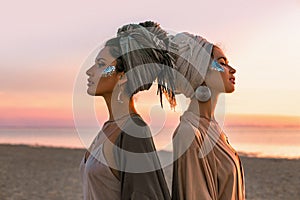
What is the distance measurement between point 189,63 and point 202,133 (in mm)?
496

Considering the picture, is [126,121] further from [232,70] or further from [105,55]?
[232,70]

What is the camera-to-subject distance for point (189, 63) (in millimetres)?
4027

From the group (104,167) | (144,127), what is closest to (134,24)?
(144,127)

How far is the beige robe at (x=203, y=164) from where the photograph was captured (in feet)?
12.4

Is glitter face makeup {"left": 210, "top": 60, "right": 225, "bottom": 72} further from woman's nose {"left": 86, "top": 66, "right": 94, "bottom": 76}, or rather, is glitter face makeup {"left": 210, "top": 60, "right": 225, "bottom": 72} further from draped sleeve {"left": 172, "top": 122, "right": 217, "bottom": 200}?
woman's nose {"left": 86, "top": 66, "right": 94, "bottom": 76}

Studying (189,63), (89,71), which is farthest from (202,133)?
(89,71)

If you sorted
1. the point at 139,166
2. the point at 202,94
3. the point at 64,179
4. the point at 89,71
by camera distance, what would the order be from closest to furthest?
the point at 139,166, the point at 89,71, the point at 202,94, the point at 64,179

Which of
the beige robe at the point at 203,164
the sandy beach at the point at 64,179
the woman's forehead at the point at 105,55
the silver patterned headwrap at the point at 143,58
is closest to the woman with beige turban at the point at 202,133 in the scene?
the beige robe at the point at 203,164

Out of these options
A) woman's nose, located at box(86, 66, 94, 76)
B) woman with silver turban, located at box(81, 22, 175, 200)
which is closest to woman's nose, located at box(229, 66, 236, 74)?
woman with silver turban, located at box(81, 22, 175, 200)

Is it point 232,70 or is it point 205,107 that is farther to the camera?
point 232,70

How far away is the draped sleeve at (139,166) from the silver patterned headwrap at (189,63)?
551mm

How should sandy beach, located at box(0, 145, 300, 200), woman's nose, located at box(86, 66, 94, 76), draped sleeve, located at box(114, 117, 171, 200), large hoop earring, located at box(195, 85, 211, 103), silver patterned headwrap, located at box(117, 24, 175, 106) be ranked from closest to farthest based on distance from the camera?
draped sleeve, located at box(114, 117, 171, 200), silver patterned headwrap, located at box(117, 24, 175, 106), woman's nose, located at box(86, 66, 94, 76), large hoop earring, located at box(195, 85, 211, 103), sandy beach, located at box(0, 145, 300, 200)

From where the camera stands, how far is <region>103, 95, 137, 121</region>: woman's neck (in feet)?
12.4

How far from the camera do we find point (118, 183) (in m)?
3.56
